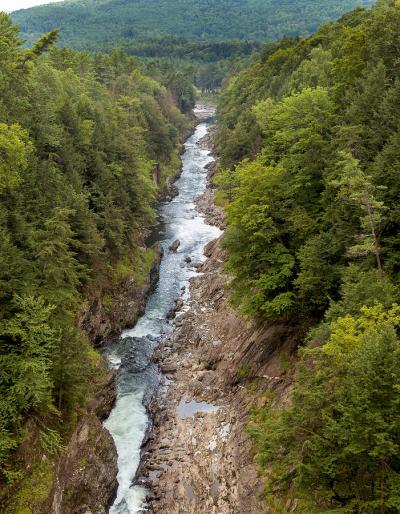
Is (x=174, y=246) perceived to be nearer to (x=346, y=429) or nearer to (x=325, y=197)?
(x=325, y=197)

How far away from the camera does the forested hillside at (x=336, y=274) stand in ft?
54.5

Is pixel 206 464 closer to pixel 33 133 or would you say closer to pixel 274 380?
pixel 274 380

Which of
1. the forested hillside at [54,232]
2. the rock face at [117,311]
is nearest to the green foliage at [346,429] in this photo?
the forested hillside at [54,232]

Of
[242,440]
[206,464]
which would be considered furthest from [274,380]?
[206,464]

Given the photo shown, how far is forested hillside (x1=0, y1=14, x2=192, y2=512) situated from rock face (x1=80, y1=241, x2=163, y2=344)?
1.15 m

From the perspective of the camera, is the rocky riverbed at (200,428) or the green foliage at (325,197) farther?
the rocky riverbed at (200,428)

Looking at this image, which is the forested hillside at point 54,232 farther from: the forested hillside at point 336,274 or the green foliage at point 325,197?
the green foliage at point 325,197

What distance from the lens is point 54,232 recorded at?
3325cm

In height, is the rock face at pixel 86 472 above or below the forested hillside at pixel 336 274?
below

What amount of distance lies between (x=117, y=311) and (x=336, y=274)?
73.4ft

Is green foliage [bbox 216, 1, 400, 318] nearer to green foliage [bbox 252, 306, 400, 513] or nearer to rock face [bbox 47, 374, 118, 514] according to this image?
green foliage [bbox 252, 306, 400, 513]

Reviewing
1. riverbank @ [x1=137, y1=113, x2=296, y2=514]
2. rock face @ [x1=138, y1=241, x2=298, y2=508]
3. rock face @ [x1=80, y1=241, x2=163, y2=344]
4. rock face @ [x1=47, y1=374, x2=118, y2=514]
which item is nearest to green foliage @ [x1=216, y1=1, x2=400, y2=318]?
rock face @ [x1=138, y1=241, x2=298, y2=508]

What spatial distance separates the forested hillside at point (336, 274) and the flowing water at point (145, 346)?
826 centimetres

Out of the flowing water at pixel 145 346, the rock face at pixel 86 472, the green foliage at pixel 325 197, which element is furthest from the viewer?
the flowing water at pixel 145 346
